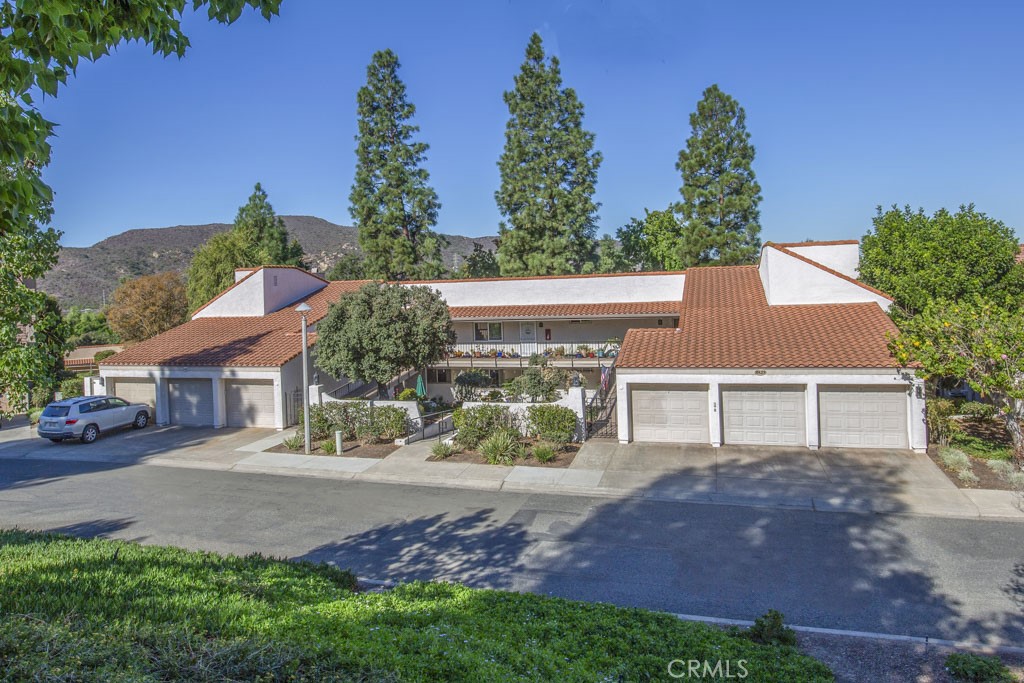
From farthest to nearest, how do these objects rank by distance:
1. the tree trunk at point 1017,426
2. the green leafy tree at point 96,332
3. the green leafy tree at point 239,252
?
the green leafy tree at point 96,332, the green leafy tree at point 239,252, the tree trunk at point 1017,426

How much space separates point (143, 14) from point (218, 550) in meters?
9.65

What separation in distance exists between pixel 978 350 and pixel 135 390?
29.0 metres

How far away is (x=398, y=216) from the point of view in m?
44.6

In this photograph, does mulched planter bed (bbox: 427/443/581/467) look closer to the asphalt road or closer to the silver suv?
the asphalt road

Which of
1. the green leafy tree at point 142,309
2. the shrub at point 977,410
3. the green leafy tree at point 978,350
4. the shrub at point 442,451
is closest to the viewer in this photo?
the green leafy tree at point 978,350

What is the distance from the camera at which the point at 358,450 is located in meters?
19.7

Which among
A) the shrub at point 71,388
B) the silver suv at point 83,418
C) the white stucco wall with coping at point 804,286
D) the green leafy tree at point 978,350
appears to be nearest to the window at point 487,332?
the white stucco wall with coping at point 804,286

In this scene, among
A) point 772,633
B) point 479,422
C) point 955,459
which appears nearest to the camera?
point 772,633

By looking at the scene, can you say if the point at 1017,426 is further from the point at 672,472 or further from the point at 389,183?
the point at 389,183

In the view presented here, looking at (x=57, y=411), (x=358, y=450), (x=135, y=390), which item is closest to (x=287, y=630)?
(x=358, y=450)

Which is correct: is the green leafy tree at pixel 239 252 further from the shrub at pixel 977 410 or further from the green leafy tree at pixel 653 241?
the shrub at pixel 977 410

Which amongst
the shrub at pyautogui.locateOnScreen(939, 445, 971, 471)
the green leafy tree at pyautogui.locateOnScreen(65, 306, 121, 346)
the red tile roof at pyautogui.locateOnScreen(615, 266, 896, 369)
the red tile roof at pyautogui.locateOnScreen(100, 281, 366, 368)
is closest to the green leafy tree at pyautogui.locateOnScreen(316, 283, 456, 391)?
the red tile roof at pyautogui.locateOnScreen(100, 281, 366, 368)

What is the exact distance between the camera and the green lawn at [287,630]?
448 cm

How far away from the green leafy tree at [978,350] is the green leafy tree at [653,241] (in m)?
30.7
